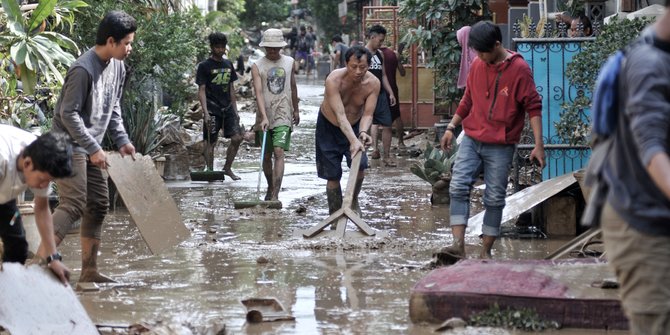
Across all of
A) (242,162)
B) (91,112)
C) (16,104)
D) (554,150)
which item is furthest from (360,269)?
(242,162)

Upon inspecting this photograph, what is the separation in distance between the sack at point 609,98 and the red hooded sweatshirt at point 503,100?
3.99 meters

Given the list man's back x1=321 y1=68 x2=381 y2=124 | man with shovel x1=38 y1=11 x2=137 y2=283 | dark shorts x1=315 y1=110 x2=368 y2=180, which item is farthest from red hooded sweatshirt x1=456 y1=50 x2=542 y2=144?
man with shovel x1=38 y1=11 x2=137 y2=283

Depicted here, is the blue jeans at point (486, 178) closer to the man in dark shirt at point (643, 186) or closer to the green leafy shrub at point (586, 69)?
the green leafy shrub at point (586, 69)

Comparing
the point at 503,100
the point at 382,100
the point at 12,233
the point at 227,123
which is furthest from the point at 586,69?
the point at 382,100

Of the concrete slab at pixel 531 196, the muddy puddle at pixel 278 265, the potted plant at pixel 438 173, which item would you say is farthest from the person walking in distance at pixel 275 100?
the concrete slab at pixel 531 196

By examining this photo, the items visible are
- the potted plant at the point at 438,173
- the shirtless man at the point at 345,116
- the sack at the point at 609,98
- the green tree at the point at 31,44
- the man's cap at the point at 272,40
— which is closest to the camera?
the sack at the point at 609,98

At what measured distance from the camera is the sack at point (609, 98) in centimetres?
405

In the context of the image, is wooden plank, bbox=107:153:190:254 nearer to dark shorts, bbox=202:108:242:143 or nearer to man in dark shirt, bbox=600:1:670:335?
man in dark shirt, bbox=600:1:670:335

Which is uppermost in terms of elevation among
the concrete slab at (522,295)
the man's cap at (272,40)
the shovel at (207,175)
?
the man's cap at (272,40)

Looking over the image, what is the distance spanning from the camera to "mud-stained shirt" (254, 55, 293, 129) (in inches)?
460

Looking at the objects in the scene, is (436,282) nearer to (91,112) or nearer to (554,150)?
(91,112)

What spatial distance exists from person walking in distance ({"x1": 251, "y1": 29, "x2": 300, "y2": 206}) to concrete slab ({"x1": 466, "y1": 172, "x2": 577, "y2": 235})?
8.45 feet

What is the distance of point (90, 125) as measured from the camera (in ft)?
24.4

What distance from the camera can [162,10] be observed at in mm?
13656
